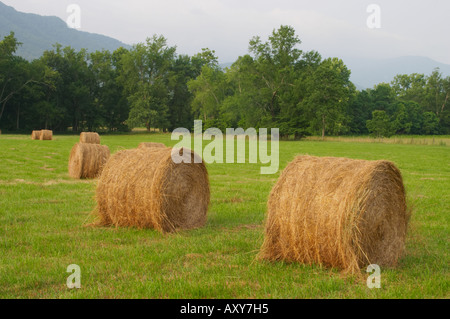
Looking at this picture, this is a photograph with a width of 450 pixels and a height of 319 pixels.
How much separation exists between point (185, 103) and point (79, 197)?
75304 millimetres

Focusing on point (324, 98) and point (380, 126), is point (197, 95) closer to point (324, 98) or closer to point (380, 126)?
point (324, 98)

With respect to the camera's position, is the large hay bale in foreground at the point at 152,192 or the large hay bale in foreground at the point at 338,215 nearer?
the large hay bale in foreground at the point at 338,215

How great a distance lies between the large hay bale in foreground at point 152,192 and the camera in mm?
8023

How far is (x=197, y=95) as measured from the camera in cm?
7844

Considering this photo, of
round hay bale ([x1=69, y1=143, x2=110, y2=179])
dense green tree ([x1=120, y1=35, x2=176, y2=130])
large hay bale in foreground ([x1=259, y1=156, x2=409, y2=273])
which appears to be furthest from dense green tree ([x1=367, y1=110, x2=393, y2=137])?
large hay bale in foreground ([x1=259, y1=156, x2=409, y2=273])

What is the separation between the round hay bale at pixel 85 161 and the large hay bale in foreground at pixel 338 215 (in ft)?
35.1

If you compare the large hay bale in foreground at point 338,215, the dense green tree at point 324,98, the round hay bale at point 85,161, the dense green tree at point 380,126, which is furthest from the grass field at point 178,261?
the dense green tree at point 380,126

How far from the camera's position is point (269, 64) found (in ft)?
221

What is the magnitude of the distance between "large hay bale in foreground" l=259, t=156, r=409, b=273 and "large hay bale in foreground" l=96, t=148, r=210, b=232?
248 centimetres

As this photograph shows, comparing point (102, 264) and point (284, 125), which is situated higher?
point (284, 125)

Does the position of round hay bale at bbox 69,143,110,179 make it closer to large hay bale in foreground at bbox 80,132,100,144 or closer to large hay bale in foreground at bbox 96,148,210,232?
large hay bale in foreground at bbox 96,148,210,232

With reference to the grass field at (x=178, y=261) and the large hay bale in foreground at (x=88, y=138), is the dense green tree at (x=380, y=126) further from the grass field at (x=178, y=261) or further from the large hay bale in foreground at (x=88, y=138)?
the grass field at (x=178, y=261)

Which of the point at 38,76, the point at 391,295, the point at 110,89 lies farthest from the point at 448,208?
the point at 110,89
